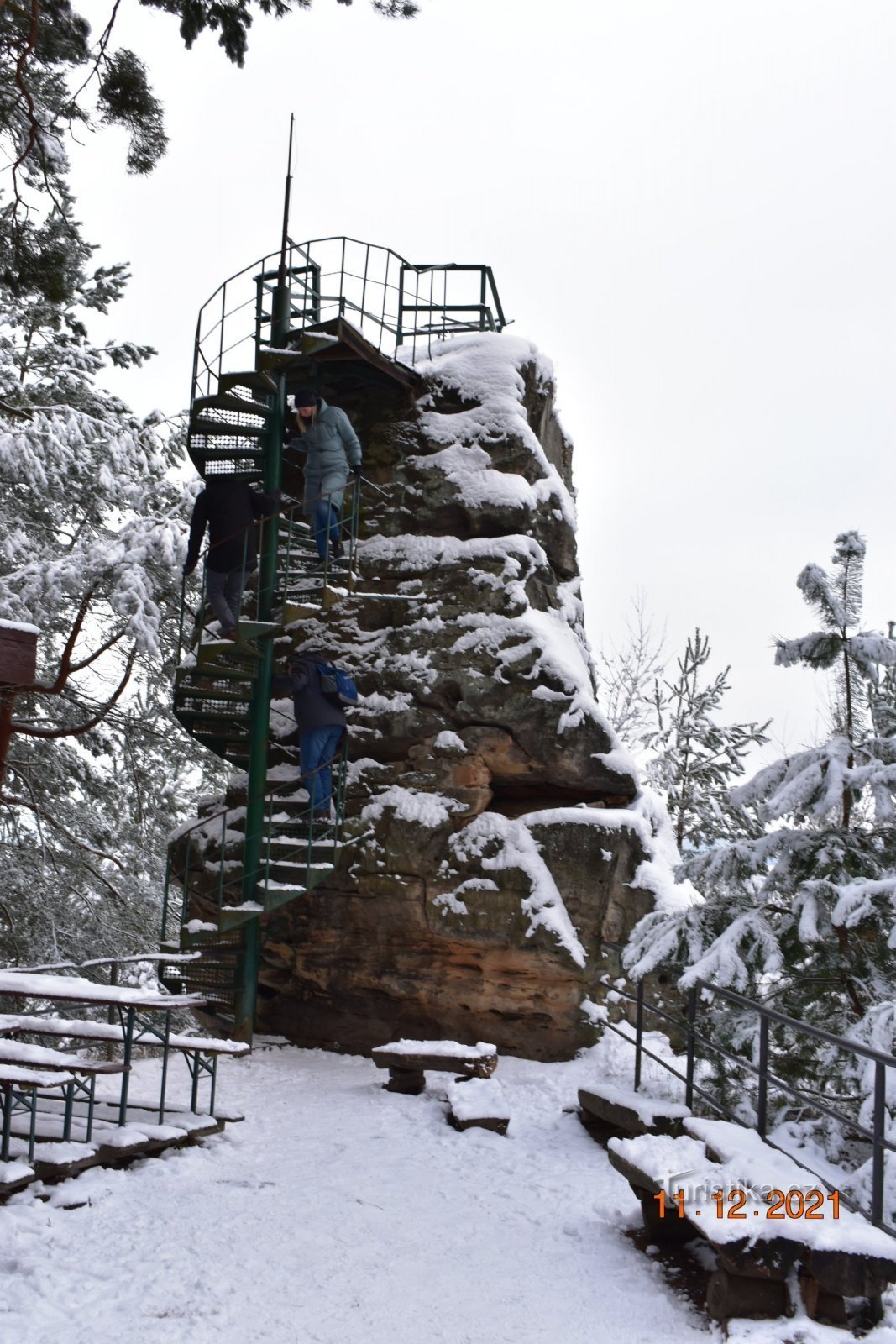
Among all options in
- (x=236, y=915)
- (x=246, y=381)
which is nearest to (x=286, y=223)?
(x=246, y=381)

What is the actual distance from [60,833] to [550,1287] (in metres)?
12.1

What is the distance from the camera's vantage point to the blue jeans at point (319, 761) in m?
11.1

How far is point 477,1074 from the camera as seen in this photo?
31.0 ft

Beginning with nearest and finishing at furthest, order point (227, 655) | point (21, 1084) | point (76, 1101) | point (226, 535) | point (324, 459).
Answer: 1. point (21, 1084)
2. point (76, 1101)
3. point (226, 535)
4. point (324, 459)
5. point (227, 655)

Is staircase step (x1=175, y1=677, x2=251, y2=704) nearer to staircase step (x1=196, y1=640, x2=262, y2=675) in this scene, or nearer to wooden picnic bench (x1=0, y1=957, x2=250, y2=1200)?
staircase step (x1=196, y1=640, x2=262, y2=675)

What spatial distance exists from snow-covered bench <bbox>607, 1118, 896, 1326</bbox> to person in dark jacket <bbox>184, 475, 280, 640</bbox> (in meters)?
7.15

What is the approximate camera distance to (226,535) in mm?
11250

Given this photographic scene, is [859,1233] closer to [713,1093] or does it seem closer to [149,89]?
[713,1093]

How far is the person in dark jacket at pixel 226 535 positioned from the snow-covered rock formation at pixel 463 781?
1.32m

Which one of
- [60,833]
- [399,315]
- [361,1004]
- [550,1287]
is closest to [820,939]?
[550,1287]

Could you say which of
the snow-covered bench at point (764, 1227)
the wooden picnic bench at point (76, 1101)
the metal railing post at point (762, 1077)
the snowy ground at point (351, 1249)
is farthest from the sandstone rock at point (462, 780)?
the snow-covered bench at point (764, 1227)

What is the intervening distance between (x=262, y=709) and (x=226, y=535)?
5.98 feet

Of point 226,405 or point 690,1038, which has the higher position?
point 226,405
